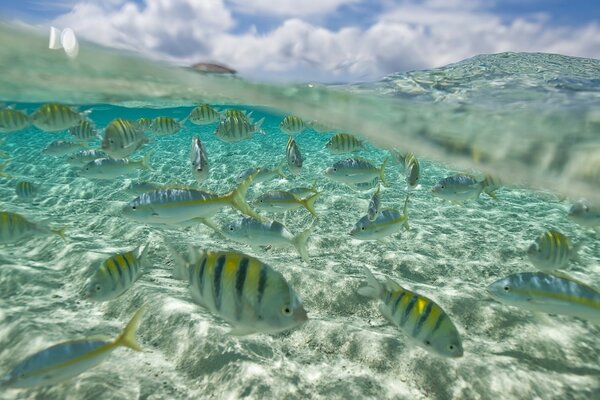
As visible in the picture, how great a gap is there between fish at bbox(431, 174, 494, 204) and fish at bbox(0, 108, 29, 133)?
8386 mm

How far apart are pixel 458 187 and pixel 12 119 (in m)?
9.08

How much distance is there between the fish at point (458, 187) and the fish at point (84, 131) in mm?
7233

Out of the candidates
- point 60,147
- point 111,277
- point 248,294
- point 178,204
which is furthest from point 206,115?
point 248,294

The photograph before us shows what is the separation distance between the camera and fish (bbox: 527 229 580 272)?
176 inches

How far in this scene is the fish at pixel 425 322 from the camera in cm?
293

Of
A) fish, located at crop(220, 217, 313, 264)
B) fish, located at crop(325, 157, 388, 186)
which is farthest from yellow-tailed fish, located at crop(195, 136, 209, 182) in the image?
fish, located at crop(325, 157, 388, 186)

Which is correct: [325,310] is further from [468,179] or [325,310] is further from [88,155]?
[88,155]

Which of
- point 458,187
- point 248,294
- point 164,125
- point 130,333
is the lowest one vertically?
point 130,333

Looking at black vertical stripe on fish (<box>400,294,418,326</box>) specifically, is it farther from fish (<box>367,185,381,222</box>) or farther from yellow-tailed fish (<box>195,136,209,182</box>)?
yellow-tailed fish (<box>195,136,209,182</box>)

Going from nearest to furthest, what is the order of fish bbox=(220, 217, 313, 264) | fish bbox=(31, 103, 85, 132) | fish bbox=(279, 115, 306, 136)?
fish bbox=(220, 217, 313, 264), fish bbox=(31, 103, 85, 132), fish bbox=(279, 115, 306, 136)

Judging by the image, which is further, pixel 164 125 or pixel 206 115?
pixel 164 125

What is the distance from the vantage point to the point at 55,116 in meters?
7.26

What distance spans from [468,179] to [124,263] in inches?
206

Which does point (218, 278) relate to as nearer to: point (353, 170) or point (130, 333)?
point (130, 333)
